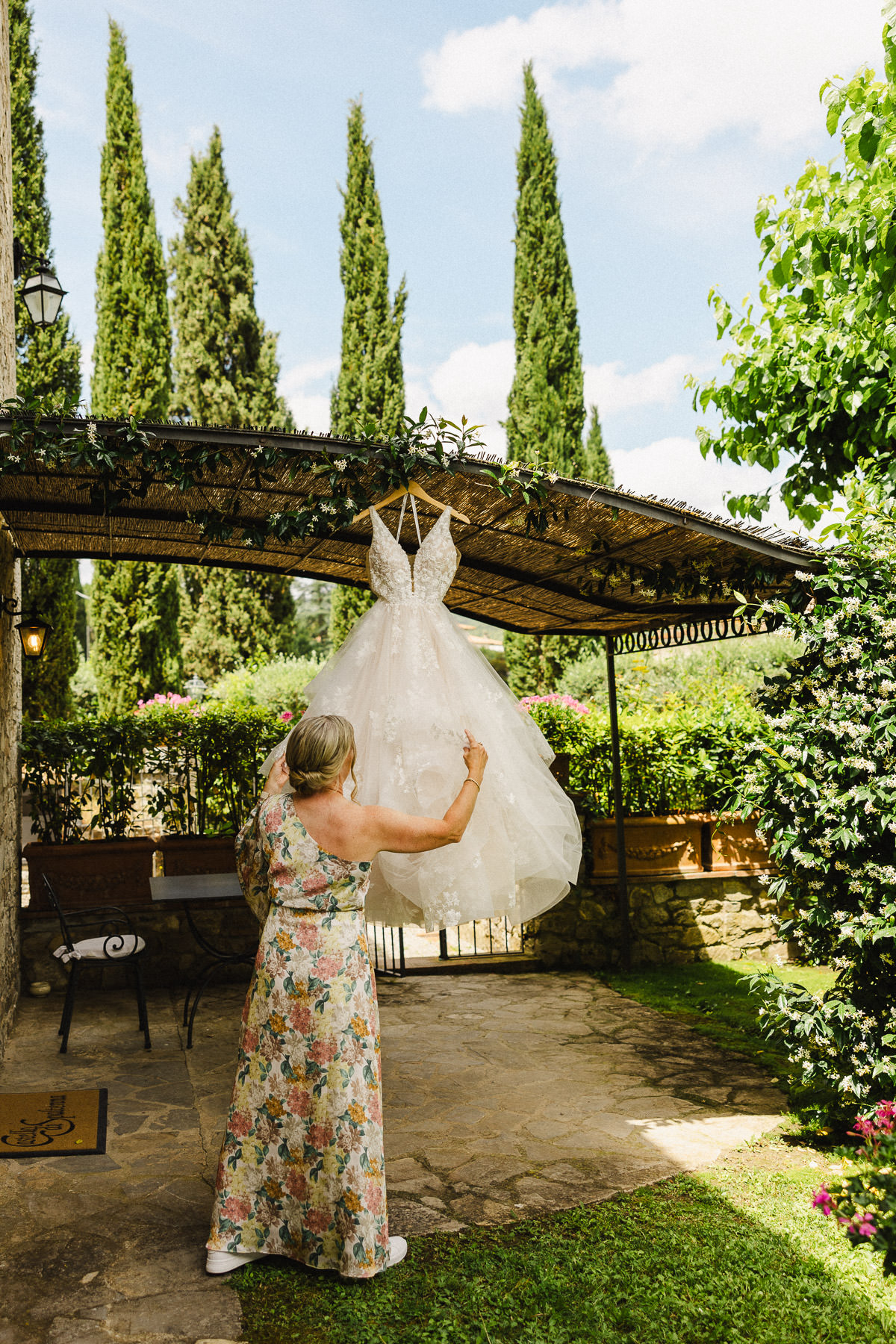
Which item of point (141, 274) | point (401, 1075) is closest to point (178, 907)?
point (401, 1075)

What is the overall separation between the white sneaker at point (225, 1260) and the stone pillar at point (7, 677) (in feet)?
9.10

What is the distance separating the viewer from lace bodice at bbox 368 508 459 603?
12.3ft

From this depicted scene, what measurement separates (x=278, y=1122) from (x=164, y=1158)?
1364 millimetres

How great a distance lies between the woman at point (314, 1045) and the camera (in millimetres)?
2807

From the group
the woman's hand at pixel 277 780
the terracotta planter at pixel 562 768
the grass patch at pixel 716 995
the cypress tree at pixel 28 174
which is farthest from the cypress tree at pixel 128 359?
the woman's hand at pixel 277 780

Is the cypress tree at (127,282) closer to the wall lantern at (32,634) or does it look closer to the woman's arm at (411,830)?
the wall lantern at (32,634)

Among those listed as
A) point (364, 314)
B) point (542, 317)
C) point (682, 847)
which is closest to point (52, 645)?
point (364, 314)

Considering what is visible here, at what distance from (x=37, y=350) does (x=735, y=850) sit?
1348 centimetres

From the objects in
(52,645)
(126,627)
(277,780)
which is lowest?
(277,780)

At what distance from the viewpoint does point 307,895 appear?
286 centimetres

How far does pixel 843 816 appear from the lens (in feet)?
→ 12.5

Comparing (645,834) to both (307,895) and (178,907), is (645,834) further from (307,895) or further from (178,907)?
(307,895)

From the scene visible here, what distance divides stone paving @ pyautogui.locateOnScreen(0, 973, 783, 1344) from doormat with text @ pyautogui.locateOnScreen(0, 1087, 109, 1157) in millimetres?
70

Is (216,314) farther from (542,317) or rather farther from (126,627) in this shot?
(126,627)
